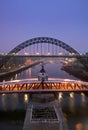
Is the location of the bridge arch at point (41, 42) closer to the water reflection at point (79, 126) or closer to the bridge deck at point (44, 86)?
the bridge deck at point (44, 86)

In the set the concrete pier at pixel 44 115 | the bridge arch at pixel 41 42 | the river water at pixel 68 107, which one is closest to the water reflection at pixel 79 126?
the river water at pixel 68 107

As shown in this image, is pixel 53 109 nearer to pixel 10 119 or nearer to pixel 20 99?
pixel 10 119

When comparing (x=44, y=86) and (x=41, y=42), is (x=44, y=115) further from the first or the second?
(x=41, y=42)

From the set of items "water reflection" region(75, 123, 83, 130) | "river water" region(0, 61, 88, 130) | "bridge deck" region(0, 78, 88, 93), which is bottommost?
"water reflection" region(75, 123, 83, 130)

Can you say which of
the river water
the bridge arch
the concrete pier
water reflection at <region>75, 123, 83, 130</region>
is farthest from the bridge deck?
the bridge arch

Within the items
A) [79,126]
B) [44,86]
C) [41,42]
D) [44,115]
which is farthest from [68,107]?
[41,42]

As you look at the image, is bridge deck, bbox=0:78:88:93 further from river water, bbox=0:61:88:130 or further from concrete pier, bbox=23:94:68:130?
concrete pier, bbox=23:94:68:130

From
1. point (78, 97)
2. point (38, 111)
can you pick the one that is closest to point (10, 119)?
point (38, 111)

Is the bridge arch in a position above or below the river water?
above

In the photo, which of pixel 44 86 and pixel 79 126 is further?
pixel 44 86
